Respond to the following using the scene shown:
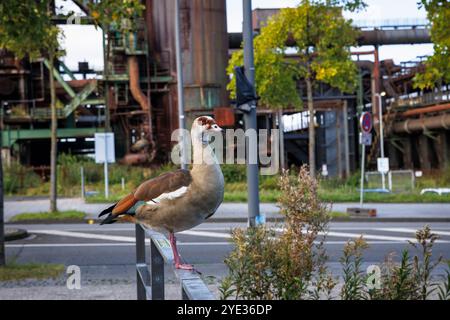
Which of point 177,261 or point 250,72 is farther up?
point 250,72

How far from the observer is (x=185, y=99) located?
30469mm

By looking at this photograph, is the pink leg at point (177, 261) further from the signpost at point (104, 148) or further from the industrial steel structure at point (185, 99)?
the industrial steel structure at point (185, 99)

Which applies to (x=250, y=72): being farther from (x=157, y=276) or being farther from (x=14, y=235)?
(x=157, y=276)

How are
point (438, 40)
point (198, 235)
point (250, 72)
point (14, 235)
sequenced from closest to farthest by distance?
point (250, 72) → point (438, 40) → point (14, 235) → point (198, 235)

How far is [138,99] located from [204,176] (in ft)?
93.6

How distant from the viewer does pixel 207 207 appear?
268 centimetres

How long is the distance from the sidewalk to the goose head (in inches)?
524

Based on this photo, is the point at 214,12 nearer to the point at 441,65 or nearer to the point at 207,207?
the point at 441,65

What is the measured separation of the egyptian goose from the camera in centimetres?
259

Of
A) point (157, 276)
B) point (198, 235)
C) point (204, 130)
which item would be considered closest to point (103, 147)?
point (198, 235)

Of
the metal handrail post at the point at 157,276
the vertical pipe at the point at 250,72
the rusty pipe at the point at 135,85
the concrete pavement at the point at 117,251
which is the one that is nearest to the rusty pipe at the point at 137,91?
the rusty pipe at the point at 135,85

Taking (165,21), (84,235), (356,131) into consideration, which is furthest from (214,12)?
(84,235)

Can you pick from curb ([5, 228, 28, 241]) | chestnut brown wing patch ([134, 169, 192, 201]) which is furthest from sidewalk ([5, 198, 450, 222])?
chestnut brown wing patch ([134, 169, 192, 201])

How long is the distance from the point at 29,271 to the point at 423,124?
2476 cm
